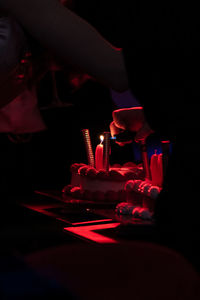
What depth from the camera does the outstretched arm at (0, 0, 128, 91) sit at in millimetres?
618

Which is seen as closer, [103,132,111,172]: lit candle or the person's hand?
the person's hand

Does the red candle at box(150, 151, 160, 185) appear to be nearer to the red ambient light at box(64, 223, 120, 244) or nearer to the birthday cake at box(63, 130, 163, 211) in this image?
the birthday cake at box(63, 130, 163, 211)

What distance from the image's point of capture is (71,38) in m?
0.62

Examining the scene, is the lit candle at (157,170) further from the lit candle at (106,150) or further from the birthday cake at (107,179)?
the lit candle at (106,150)

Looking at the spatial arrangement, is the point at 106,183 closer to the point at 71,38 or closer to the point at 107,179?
the point at 107,179

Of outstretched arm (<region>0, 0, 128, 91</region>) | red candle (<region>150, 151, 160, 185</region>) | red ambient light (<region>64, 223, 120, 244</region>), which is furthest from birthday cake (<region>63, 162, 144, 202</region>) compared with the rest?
outstretched arm (<region>0, 0, 128, 91</region>)

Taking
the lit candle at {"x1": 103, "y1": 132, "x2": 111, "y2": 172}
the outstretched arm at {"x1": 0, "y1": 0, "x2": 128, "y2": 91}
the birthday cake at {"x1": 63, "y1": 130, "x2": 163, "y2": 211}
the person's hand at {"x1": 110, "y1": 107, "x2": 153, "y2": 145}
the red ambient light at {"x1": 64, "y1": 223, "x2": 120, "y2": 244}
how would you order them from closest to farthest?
the outstretched arm at {"x1": 0, "y1": 0, "x2": 128, "y2": 91} < the red ambient light at {"x1": 64, "y1": 223, "x2": 120, "y2": 244} < the person's hand at {"x1": 110, "y1": 107, "x2": 153, "y2": 145} < the birthday cake at {"x1": 63, "y1": 130, "x2": 163, "y2": 211} < the lit candle at {"x1": 103, "y1": 132, "x2": 111, "y2": 172}

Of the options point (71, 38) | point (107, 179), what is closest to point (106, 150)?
point (107, 179)

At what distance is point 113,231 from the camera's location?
3.05 feet

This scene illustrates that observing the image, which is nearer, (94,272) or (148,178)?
(94,272)

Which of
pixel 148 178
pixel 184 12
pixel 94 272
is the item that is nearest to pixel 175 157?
pixel 184 12

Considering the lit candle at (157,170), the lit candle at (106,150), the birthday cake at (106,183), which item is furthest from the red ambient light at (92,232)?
the lit candle at (106,150)

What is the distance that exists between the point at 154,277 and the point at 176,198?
27cm

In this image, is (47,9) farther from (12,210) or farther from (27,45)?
(12,210)
